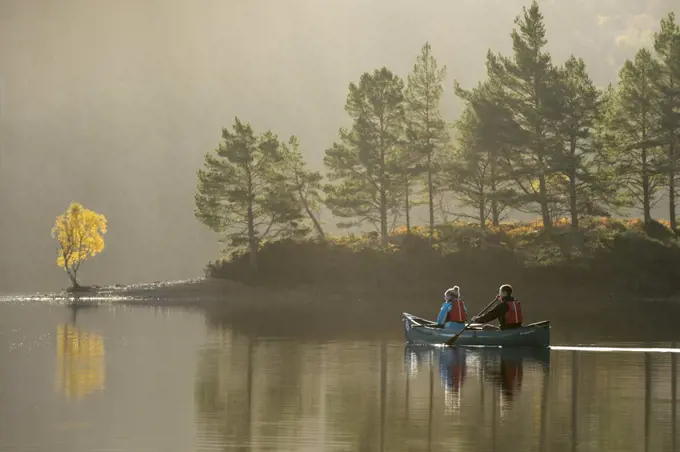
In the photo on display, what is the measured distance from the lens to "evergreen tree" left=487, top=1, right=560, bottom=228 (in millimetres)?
75125

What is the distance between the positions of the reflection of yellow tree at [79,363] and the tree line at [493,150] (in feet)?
115

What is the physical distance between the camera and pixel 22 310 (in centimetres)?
7069

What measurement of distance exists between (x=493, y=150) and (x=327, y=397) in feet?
176

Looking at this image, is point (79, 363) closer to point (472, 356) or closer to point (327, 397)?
point (327, 397)

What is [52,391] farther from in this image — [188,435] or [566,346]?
[566,346]

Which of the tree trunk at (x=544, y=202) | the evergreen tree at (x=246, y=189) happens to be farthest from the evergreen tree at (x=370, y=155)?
the tree trunk at (x=544, y=202)

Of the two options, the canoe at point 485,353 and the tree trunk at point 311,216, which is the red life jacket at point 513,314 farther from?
the tree trunk at point 311,216

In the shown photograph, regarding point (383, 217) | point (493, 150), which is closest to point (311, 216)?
point (383, 217)

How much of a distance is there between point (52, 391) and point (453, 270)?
170 ft

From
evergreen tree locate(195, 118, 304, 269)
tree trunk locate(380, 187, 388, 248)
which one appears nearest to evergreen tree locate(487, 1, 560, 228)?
tree trunk locate(380, 187, 388, 248)

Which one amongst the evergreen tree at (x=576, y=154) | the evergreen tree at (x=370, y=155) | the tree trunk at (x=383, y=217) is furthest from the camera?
the evergreen tree at (x=370, y=155)

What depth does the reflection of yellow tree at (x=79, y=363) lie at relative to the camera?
2791 centimetres

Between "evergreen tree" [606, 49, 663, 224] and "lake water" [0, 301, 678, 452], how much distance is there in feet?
130

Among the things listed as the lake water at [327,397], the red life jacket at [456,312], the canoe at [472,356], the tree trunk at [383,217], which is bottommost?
the lake water at [327,397]
